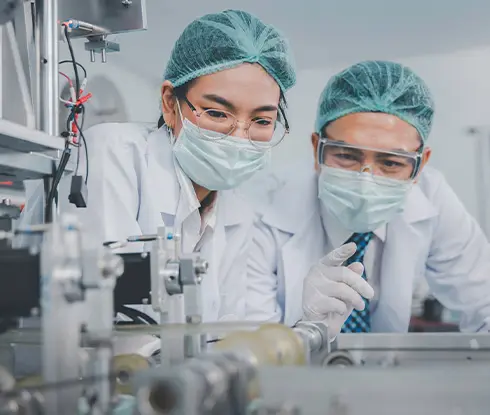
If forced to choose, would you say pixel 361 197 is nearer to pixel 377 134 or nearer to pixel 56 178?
pixel 377 134

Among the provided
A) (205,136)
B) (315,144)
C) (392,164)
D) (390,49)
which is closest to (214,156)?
(205,136)

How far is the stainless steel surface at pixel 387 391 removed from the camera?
60cm

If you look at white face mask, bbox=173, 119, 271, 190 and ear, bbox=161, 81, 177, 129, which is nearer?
white face mask, bbox=173, 119, 271, 190

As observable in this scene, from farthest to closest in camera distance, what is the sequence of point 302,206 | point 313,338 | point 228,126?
point 302,206
point 228,126
point 313,338

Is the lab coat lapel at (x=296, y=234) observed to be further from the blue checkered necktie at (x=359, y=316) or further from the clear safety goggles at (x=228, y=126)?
the clear safety goggles at (x=228, y=126)

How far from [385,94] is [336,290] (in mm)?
697

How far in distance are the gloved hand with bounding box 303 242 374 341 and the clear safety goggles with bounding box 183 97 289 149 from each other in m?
0.43

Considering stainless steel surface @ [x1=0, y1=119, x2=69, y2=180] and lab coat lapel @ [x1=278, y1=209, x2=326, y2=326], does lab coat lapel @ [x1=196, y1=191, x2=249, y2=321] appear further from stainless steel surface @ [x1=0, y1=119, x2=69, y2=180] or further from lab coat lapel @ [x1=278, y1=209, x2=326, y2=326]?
stainless steel surface @ [x1=0, y1=119, x2=69, y2=180]

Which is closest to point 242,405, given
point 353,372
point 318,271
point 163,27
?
point 353,372

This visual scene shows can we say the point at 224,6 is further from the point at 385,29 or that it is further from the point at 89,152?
the point at 89,152

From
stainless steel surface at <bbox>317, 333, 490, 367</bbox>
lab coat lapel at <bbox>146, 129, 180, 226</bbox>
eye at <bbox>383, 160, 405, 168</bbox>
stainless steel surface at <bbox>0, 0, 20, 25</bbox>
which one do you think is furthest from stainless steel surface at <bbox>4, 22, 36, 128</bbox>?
eye at <bbox>383, 160, 405, 168</bbox>

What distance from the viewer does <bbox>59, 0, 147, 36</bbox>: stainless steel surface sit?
1.83m

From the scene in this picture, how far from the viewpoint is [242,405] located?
2.17 feet

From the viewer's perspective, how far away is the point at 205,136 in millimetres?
1889
